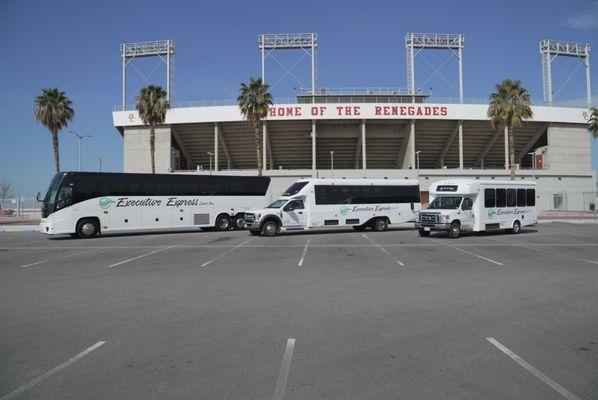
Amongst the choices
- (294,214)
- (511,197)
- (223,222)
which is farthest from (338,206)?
(511,197)

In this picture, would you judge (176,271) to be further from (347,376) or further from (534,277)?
(534,277)

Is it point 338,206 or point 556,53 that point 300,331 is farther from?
point 556,53

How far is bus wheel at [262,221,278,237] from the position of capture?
73.3ft

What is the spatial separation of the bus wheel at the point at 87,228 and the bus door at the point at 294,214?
1008 cm

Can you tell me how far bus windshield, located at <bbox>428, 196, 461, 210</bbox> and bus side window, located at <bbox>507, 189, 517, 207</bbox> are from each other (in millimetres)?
3521

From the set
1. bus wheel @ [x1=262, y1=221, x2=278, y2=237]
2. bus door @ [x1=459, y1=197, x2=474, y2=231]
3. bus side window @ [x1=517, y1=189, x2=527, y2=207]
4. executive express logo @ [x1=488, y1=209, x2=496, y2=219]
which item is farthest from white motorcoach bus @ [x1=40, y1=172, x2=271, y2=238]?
bus side window @ [x1=517, y1=189, x2=527, y2=207]

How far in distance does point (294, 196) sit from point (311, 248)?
7272mm

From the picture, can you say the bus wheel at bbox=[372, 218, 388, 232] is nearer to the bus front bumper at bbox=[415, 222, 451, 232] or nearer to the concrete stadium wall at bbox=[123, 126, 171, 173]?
the bus front bumper at bbox=[415, 222, 451, 232]

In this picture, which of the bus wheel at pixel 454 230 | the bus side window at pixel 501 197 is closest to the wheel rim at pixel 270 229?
the bus wheel at pixel 454 230

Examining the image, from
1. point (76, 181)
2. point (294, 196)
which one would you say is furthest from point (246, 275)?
point (76, 181)

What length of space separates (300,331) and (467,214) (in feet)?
57.4

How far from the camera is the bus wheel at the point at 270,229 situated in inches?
880

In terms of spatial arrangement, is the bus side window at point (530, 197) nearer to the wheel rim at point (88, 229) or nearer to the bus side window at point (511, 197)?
the bus side window at point (511, 197)

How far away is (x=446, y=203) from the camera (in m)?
21.4
